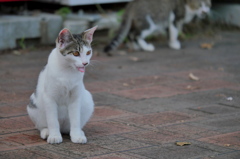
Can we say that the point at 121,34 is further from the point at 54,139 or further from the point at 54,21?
the point at 54,139

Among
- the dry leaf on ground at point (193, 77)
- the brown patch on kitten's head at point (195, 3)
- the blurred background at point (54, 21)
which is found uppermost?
the brown patch on kitten's head at point (195, 3)

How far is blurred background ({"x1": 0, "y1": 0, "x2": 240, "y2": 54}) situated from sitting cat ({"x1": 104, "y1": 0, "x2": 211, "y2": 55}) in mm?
581

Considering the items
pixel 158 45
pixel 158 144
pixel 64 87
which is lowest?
pixel 158 45

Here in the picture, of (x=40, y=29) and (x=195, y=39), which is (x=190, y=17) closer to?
(x=195, y=39)

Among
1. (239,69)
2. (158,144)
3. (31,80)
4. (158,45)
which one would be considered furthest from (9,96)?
(158,45)

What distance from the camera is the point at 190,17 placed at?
9.70 metres

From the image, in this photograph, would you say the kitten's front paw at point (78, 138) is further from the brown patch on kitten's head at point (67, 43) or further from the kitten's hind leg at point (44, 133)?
the brown patch on kitten's head at point (67, 43)

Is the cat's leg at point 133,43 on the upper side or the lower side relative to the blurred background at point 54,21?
lower

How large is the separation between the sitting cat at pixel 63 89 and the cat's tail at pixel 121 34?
4443 mm

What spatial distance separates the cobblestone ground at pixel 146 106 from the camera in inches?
158

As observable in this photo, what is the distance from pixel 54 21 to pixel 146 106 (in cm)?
392

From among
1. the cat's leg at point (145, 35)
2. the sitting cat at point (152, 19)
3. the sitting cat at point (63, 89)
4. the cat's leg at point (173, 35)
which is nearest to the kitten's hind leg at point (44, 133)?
the sitting cat at point (63, 89)

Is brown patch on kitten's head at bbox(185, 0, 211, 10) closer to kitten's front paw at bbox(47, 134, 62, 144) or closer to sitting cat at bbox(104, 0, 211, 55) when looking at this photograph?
sitting cat at bbox(104, 0, 211, 55)

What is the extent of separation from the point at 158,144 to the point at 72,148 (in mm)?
754
